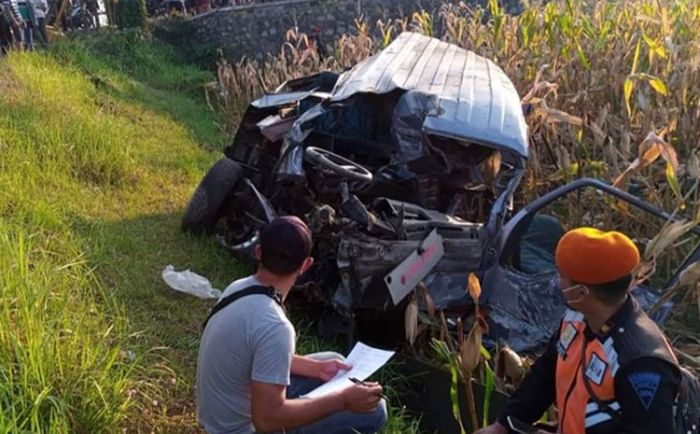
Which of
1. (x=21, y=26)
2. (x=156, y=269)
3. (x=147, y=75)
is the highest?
(x=21, y=26)

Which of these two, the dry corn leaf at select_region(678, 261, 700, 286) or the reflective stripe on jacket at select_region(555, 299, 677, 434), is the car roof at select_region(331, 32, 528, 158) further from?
the reflective stripe on jacket at select_region(555, 299, 677, 434)

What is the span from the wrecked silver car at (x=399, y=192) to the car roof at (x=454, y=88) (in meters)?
0.01

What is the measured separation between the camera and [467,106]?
16.6 ft

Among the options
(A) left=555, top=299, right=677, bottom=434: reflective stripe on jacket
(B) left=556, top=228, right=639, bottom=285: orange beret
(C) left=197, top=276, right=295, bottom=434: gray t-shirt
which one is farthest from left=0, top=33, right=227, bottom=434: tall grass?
(B) left=556, top=228, right=639, bottom=285: orange beret

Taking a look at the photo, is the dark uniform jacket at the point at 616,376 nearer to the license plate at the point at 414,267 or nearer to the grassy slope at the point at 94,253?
the grassy slope at the point at 94,253

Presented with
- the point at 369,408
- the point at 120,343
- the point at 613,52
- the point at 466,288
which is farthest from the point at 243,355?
the point at 613,52

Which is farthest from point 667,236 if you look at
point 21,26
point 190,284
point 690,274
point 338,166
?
point 21,26

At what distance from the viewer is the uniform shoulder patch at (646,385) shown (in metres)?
2.39

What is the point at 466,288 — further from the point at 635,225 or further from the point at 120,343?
the point at 120,343

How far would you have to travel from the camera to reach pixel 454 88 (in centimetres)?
546

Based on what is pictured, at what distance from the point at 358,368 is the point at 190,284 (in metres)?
2.23

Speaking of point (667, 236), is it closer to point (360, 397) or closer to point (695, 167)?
point (695, 167)

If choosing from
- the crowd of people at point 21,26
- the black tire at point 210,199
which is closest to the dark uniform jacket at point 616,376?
the black tire at point 210,199

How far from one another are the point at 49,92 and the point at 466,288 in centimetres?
598
